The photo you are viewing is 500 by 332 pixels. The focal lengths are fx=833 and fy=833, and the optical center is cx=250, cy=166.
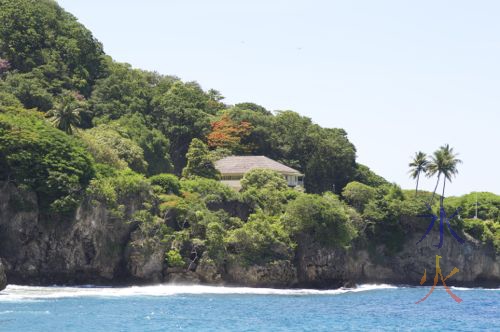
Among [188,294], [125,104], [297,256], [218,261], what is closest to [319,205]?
[297,256]

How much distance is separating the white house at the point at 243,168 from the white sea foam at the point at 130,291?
1892 cm

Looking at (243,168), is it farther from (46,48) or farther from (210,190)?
(46,48)

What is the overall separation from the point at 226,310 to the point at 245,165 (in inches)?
1461

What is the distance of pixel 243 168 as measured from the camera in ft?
279

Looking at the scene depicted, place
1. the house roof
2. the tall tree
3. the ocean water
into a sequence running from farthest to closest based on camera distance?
the house roof
the tall tree
the ocean water

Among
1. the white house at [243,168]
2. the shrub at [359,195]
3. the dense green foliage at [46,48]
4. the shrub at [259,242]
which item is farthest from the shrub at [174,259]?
the dense green foliage at [46,48]

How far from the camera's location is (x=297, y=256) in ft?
231

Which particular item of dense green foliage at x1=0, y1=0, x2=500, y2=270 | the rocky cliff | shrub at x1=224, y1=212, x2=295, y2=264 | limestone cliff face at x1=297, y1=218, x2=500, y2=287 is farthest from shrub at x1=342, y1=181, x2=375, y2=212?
shrub at x1=224, y1=212, x2=295, y2=264

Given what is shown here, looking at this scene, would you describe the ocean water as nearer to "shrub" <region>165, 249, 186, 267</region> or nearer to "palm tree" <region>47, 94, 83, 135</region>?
"shrub" <region>165, 249, 186, 267</region>

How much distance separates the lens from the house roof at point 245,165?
3351 inches

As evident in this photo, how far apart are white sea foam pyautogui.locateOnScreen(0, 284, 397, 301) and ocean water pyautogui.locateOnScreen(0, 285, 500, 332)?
61 mm

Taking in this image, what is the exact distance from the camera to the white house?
84875 millimetres

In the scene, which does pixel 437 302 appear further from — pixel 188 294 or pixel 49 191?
pixel 49 191

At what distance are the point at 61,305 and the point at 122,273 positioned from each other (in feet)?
53.0
